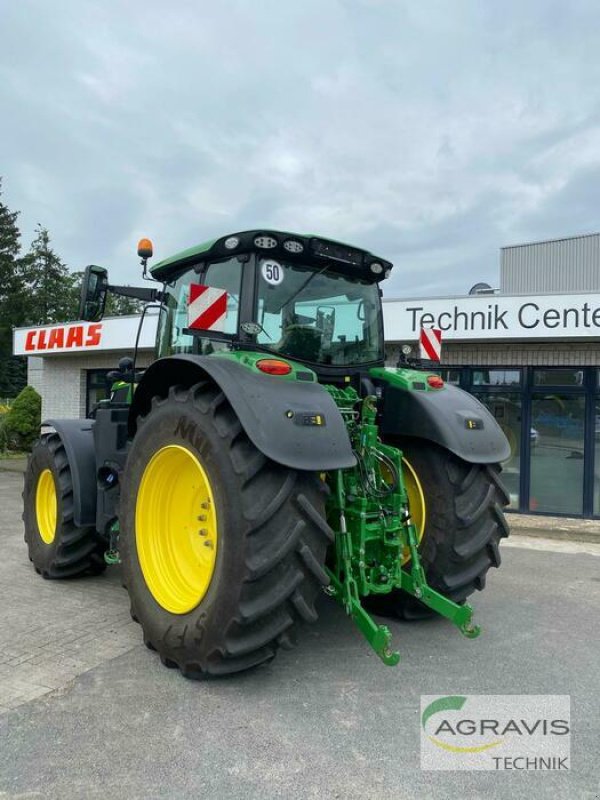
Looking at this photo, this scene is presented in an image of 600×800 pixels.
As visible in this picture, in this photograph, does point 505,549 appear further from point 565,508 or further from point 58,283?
point 58,283

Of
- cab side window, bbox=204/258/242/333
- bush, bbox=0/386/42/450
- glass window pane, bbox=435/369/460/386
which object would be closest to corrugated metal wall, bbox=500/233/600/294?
glass window pane, bbox=435/369/460/386

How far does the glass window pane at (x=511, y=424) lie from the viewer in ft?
33.6

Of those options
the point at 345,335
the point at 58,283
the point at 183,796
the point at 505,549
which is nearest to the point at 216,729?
the point at 183,796

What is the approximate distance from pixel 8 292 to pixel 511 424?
44.1 meters

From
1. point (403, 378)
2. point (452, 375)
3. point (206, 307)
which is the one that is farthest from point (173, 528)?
point (452, 375)

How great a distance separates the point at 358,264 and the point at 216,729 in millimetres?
2947

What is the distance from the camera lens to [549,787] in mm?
2529

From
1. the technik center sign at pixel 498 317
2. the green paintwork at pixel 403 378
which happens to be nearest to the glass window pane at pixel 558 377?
the technik center sign at pixel 498 317

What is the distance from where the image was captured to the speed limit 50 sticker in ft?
12.8

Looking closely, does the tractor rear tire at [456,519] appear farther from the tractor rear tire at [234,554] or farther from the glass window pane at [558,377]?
the glass window pane at [558,377]

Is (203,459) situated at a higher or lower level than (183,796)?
higher

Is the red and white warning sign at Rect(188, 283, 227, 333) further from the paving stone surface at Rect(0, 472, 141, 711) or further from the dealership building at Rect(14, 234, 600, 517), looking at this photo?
the dealership building at Rect(14, 234, 600, 517)

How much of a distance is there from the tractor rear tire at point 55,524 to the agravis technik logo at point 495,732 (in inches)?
125

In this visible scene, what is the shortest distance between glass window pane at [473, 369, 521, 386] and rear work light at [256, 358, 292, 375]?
755 centimetres
